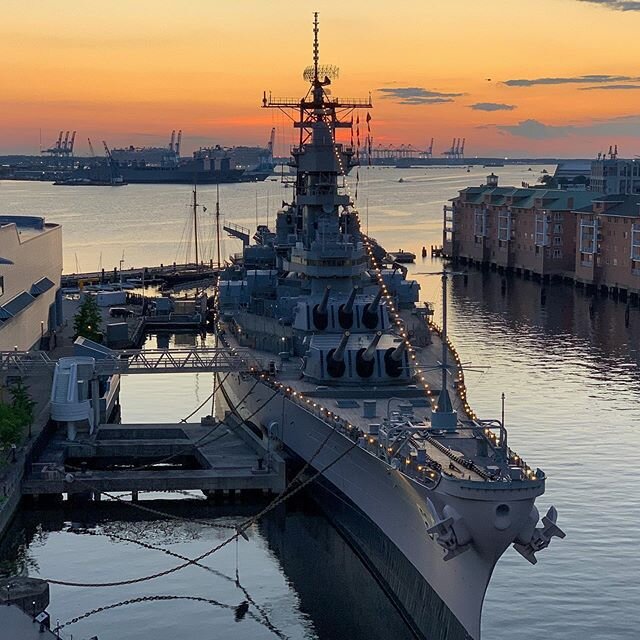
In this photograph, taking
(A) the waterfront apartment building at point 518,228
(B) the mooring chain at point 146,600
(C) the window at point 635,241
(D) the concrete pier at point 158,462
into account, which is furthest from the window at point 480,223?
(B) the mooring chain at point 146,600

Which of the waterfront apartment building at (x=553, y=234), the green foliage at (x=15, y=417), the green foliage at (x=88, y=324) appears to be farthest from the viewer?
the waterfront apartment building at (x=553, y=234)

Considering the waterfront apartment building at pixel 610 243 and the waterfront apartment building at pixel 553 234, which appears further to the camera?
the waterfront apartment building at pixel 553 234

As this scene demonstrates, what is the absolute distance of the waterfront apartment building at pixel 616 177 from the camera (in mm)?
126125

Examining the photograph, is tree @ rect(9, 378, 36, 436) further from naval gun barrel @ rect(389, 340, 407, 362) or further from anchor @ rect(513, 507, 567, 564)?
anchor @ rect(513, 507, 567, 564)

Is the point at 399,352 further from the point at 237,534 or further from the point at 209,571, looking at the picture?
the point at 209,571

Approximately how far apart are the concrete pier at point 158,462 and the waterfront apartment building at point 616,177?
303ft

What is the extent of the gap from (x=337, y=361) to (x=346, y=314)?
3.15 metres

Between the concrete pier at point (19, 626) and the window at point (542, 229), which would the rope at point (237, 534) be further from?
the window at point (542, 229)

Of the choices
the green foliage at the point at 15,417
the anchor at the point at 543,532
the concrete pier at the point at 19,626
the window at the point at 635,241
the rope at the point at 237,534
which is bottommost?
the rope at the point at 237,534

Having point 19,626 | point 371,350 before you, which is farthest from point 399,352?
point 19,626

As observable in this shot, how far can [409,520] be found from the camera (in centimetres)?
2603

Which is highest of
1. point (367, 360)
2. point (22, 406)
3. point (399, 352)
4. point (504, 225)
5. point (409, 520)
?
point (399, 352)

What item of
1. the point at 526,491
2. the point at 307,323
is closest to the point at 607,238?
the point at 307,323

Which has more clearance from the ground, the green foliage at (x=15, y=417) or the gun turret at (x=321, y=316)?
the gun turret at (x=321, y=316)
